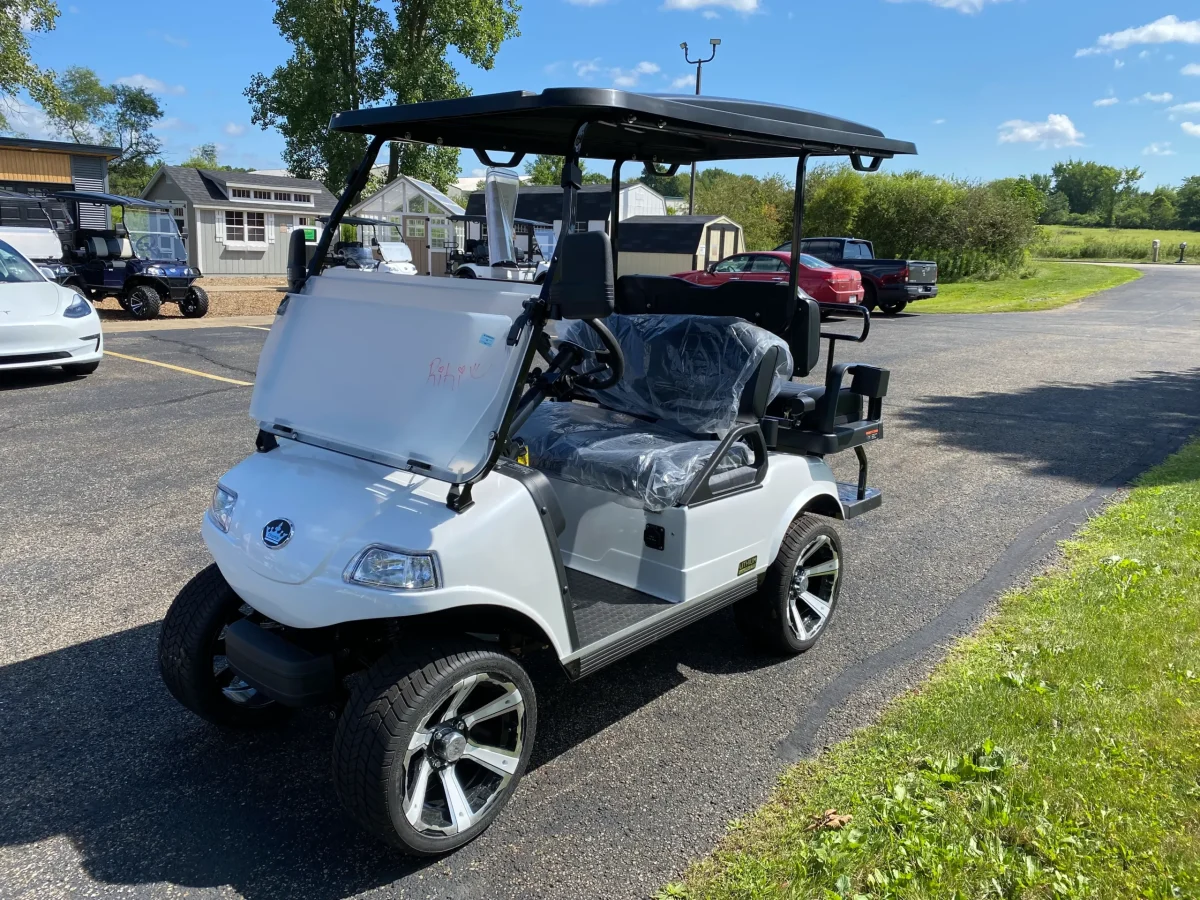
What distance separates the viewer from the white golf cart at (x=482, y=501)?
2529 millimetres

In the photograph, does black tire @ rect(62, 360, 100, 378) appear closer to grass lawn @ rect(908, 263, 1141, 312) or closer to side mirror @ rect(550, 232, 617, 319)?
side mirror @ rect(550, 232, 617, 319)

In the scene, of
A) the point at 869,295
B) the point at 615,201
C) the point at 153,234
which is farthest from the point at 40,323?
the point at 869,295

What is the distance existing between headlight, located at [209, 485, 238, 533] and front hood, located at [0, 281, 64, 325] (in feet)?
24.7

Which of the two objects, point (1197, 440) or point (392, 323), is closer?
point (392, 323)

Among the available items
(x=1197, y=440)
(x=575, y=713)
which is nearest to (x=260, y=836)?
(x=575, y=713)

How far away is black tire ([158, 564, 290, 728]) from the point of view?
2.99m

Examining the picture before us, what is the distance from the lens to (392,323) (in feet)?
9.84

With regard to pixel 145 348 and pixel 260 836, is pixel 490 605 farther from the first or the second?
pixel 145 348

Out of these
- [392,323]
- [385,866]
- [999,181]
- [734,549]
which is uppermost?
[999,181]

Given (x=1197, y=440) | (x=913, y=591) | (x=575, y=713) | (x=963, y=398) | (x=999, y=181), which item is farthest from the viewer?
(x=999, y=181)

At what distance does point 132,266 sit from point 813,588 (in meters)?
15.6

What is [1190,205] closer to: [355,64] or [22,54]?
[355,64]

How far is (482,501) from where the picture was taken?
105 inches

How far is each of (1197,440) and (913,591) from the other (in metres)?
5.18
